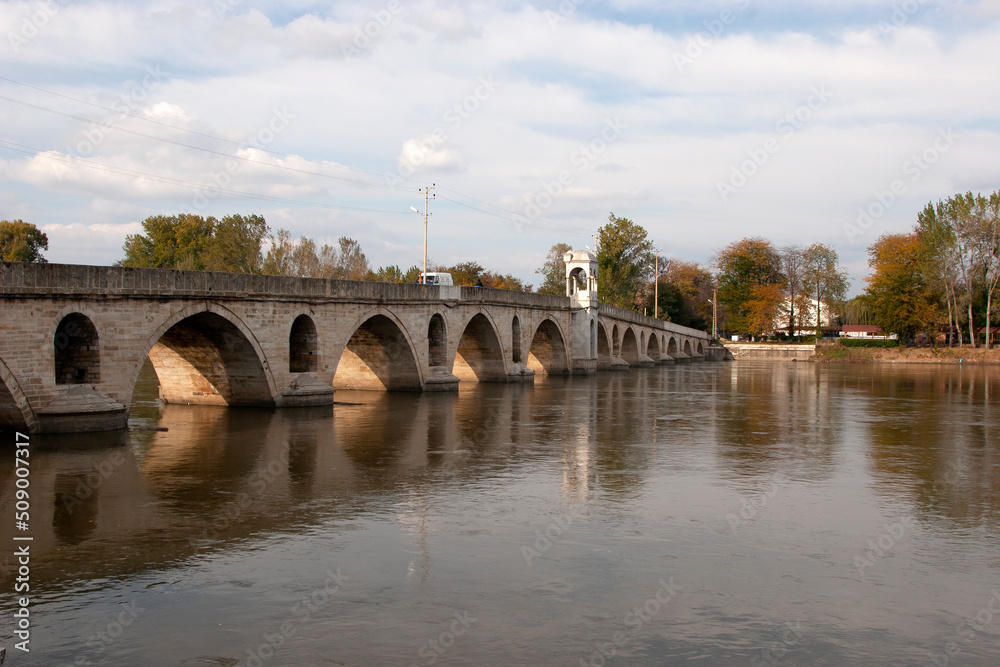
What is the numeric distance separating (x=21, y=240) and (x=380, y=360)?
1568 inches

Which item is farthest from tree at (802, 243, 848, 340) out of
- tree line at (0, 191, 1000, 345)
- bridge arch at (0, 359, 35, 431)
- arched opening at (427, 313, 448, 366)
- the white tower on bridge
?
bridge arch at (0, 359, 35, 431)

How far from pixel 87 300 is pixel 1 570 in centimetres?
937

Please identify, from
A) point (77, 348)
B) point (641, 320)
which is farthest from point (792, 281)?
point (77, 348)

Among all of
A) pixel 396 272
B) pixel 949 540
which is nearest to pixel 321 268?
pixel 396 272

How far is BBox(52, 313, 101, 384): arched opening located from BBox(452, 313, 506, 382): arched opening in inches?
757

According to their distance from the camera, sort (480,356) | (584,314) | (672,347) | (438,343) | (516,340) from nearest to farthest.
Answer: (438,343), (480,356), (516,340), (584,314), (672,347)

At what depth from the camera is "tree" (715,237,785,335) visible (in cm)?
8062

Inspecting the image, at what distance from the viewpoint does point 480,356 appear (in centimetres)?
3644

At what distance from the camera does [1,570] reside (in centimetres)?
902

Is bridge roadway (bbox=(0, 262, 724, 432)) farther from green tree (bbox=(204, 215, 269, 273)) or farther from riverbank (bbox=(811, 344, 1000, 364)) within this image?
riverbank (bbox=(811, 344, 1000, 364))

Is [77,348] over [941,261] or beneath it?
beneath

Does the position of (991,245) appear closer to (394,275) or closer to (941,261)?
(941,261)

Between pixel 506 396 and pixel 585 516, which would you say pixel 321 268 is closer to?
pixel 506 396

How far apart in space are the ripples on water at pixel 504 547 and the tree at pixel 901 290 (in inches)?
1963
